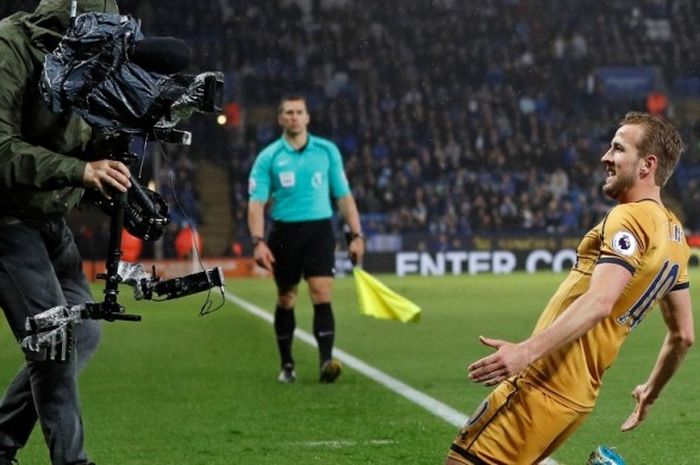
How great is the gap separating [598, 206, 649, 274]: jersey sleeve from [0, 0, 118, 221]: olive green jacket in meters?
1.83

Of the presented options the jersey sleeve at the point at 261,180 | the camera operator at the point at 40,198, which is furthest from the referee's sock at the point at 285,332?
the camera operator at the point at 40,198

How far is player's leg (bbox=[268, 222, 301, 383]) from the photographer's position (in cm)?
1072

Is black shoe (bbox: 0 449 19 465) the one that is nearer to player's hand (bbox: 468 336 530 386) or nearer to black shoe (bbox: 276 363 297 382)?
player's hand (bbox: 468 336 530 386)

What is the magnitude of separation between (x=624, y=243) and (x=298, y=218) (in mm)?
6604

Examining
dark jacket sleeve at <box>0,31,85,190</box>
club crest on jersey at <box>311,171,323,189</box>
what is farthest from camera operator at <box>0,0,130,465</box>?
club crest on jersey at <box>311,171,323,189</box>

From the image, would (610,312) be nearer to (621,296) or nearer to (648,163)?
(621,296)

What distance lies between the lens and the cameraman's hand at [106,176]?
496cm

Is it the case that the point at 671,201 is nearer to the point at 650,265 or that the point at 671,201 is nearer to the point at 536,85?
the point at 536,85

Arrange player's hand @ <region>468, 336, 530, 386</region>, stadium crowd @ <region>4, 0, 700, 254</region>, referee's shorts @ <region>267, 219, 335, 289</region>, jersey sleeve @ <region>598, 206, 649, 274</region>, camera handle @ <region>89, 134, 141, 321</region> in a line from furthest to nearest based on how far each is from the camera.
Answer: stadium crowd @ <region>4, 0, 700, 254</region>
referee's shorts @ <region>267, 219, 335, 289</region>
camera handle @ <region>89, 134, 141, 321</region>
jersey sleeve @ <region>598, 206, 649, 274</region>
player's hand @ <region>468, 336, 530, 386</region>

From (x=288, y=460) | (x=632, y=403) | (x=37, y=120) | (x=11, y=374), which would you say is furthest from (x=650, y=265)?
(x=11, y=374)

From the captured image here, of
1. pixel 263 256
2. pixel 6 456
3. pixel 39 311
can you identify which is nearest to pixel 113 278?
pixel 39 311

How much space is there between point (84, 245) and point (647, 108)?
16.5 metres

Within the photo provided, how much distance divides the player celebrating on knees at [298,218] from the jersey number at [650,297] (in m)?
5.96

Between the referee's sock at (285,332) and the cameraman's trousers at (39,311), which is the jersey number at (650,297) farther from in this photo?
the referee's sock at (285,332)
